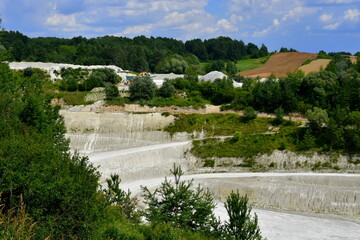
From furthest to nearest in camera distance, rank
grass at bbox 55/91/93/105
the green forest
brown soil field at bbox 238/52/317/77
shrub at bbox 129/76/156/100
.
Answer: brown soil field at bbox 238/52/317/77 → grass at bbox 55/91/93/105 → shrub at bbox 129/76/156/100 → the green forest

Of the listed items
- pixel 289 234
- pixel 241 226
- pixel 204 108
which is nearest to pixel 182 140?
pixel 204 108

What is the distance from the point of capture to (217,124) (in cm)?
5584

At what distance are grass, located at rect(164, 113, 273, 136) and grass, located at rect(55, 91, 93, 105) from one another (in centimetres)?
1802

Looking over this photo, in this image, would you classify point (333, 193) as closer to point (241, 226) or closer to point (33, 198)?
point (241, 226)

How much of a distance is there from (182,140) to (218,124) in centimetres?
571

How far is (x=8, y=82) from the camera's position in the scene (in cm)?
3600

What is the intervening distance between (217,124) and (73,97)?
26.1 meters

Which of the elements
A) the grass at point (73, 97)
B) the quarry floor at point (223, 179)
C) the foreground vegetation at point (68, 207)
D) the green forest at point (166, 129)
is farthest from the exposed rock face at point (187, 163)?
the foreground vegetation at point (68, 207)

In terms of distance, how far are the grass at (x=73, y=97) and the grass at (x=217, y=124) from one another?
1802 centimetres

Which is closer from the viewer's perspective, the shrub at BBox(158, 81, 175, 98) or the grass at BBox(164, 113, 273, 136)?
the grass at BBox(164, 113, 273, 136)

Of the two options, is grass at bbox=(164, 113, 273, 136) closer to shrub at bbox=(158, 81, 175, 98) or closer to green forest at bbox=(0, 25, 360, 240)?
green forest at bbox=(0, 25, 360, 240)

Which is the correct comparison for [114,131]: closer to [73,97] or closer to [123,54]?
[73,97]

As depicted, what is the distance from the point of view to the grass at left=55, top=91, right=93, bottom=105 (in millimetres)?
65375

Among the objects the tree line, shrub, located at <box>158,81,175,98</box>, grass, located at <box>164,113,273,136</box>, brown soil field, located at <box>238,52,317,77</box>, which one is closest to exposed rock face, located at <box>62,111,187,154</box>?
grass, located at <box>164,113,273,136</box>
